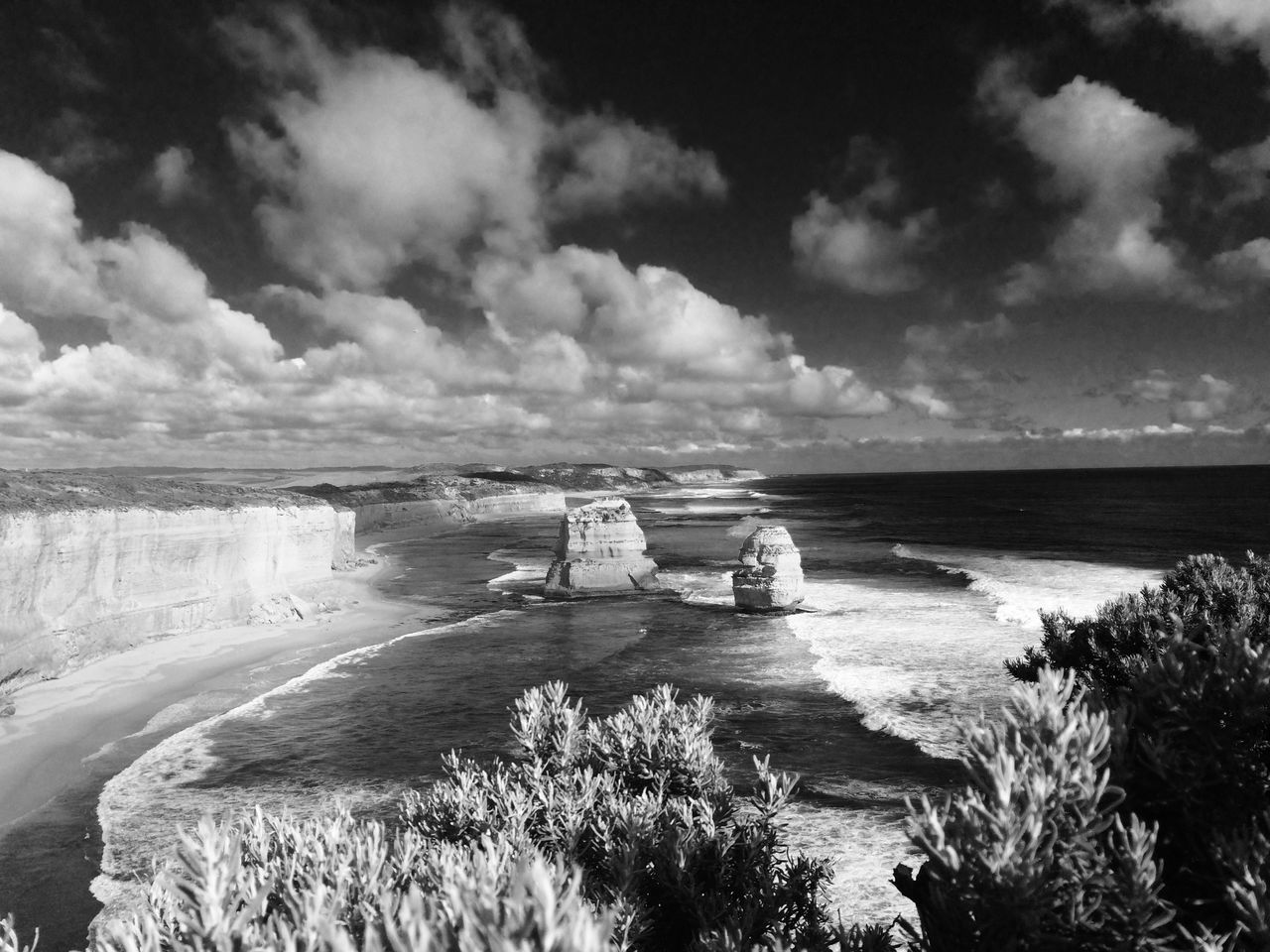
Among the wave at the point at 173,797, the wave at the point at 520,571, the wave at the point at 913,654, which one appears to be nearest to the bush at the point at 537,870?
the wave at the point at 173,797

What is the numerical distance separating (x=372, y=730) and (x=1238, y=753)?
17473 mm

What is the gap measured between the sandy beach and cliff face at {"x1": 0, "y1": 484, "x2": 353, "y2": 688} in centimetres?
92

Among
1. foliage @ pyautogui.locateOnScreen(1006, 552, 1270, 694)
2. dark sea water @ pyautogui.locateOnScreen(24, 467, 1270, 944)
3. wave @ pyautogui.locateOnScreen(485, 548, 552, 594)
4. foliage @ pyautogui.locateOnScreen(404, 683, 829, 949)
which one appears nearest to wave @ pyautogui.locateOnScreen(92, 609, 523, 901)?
dark sea water @ pyautogui.locateOnScreen(24, 467, 1270, 944)

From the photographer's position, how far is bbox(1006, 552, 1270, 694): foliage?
8789mm

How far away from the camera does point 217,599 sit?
2808 centimetres

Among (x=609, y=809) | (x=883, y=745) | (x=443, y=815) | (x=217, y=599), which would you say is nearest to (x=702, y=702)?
(x=609, y=809)

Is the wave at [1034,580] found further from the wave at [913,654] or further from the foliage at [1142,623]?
the foliage at [1142,623]

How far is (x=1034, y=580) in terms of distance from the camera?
38.1 meters

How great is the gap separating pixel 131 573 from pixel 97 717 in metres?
7.97

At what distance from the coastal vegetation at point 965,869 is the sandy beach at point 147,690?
43.3 ft

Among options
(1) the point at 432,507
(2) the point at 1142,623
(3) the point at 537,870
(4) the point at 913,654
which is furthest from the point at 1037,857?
(1) the point at 432,507

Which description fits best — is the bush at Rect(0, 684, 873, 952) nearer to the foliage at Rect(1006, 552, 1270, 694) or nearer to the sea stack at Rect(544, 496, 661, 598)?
the foliage at Rect(1006, 552, 1270, 694)

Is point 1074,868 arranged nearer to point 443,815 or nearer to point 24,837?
point 443,815

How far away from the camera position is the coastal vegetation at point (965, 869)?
2912 mm
